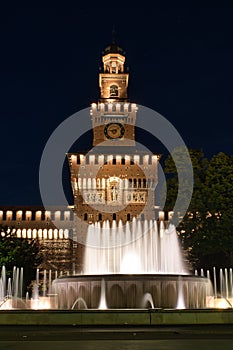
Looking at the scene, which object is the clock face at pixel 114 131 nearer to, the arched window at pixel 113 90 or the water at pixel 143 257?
the arched window at pixel 113 90

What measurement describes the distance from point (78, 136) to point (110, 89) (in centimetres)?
938

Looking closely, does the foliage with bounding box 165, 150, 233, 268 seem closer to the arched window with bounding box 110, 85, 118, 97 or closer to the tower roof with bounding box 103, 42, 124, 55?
the arched window with bounding box 110, 85, 118, 97

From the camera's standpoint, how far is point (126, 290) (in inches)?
670

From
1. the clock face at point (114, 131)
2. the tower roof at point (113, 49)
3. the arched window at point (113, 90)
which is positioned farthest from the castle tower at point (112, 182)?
the tower roof at point (113, 49)

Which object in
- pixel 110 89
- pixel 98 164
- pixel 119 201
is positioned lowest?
pixel 119 201

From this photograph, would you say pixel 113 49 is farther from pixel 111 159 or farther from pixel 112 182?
pixel 112 182

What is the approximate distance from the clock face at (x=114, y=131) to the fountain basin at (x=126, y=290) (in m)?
51.8

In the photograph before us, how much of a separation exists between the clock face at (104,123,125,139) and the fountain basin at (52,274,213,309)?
51839 millimetres

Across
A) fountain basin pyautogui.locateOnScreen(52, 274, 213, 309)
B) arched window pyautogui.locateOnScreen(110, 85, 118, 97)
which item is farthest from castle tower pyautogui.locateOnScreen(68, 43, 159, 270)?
fountain basin pyautogui.locateOnScreen(52, 274, 213, 309)

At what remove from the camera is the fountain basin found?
17.0 m

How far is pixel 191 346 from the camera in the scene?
9.41 meters

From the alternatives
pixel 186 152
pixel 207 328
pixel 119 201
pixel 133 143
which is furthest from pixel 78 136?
pixel 207 328

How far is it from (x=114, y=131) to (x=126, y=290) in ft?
175

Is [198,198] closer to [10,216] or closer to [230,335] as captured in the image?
[230,335]
